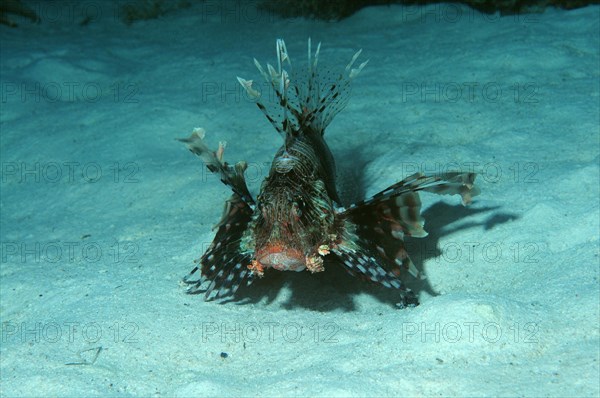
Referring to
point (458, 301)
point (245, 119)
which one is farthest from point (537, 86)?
point (458, 301)

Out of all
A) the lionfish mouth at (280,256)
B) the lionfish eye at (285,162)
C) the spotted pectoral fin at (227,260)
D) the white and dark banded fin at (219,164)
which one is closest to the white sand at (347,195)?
the spotted pectoral fin at (227,260)

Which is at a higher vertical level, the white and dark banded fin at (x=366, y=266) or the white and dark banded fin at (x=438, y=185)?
the white and dark banded fin at (x=438, y=185)

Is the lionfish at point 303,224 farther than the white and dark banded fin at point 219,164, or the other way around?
the white and dark banded fin at point 219,164

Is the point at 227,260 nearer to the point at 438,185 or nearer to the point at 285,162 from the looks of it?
the point at 285,162

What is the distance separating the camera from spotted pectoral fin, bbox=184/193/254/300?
354 cm

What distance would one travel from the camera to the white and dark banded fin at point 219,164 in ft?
12.2

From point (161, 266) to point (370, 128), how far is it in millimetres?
3393

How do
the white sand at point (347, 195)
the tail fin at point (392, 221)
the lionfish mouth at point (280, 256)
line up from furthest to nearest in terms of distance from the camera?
the tail fin at point (392, 221) < the lionfish mouth at point (280, 256) < the white sand at point (347, 195)

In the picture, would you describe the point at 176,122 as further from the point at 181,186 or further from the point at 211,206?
the point at 211,206

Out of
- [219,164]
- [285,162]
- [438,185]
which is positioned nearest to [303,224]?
[285,162]

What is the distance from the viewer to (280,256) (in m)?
3.11

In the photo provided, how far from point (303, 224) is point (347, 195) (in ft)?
6.52

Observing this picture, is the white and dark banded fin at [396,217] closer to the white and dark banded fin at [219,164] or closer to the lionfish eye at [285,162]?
the lionfish eye at [285,162]

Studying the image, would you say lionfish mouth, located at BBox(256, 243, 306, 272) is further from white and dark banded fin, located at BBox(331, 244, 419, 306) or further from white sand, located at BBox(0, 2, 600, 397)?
white sand, located at BBox(0, 2, 600, 397)
